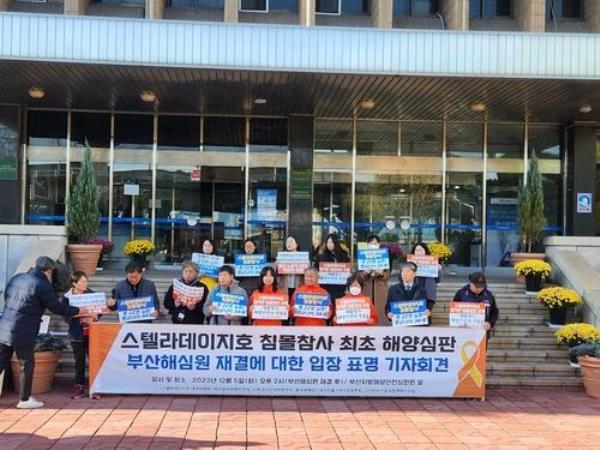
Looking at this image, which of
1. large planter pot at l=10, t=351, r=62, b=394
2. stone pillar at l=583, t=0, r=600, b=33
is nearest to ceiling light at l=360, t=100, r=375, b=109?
stone pillar at l=583, t=0, r=600, b=33

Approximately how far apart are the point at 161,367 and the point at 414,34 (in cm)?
751

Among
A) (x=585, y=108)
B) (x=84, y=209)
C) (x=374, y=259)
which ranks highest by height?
(x=585, y=108)

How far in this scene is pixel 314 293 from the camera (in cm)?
883

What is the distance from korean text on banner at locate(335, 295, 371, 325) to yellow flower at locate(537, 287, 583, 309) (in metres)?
3.70

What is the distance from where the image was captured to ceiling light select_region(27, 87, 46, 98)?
14.4 m

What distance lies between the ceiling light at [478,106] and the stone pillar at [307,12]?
14.5 feet

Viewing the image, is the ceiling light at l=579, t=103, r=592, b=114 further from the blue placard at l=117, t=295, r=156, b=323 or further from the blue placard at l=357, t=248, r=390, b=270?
the blue placard at l=117, t=295, r=156, b=323

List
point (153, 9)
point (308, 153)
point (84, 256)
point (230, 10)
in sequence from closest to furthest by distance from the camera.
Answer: point (84, 256)
point (153, 9)
point (230, 10)
point (308, 153)

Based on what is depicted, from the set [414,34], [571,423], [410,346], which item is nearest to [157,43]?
[414,34]

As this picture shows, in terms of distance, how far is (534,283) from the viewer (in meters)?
12.0

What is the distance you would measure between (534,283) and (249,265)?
5.33 meters

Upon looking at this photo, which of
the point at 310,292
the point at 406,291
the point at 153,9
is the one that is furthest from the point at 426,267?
the point at 153,9

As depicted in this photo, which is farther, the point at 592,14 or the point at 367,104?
the point at 592,14

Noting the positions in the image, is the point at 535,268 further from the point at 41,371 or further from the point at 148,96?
the point at 148,96
